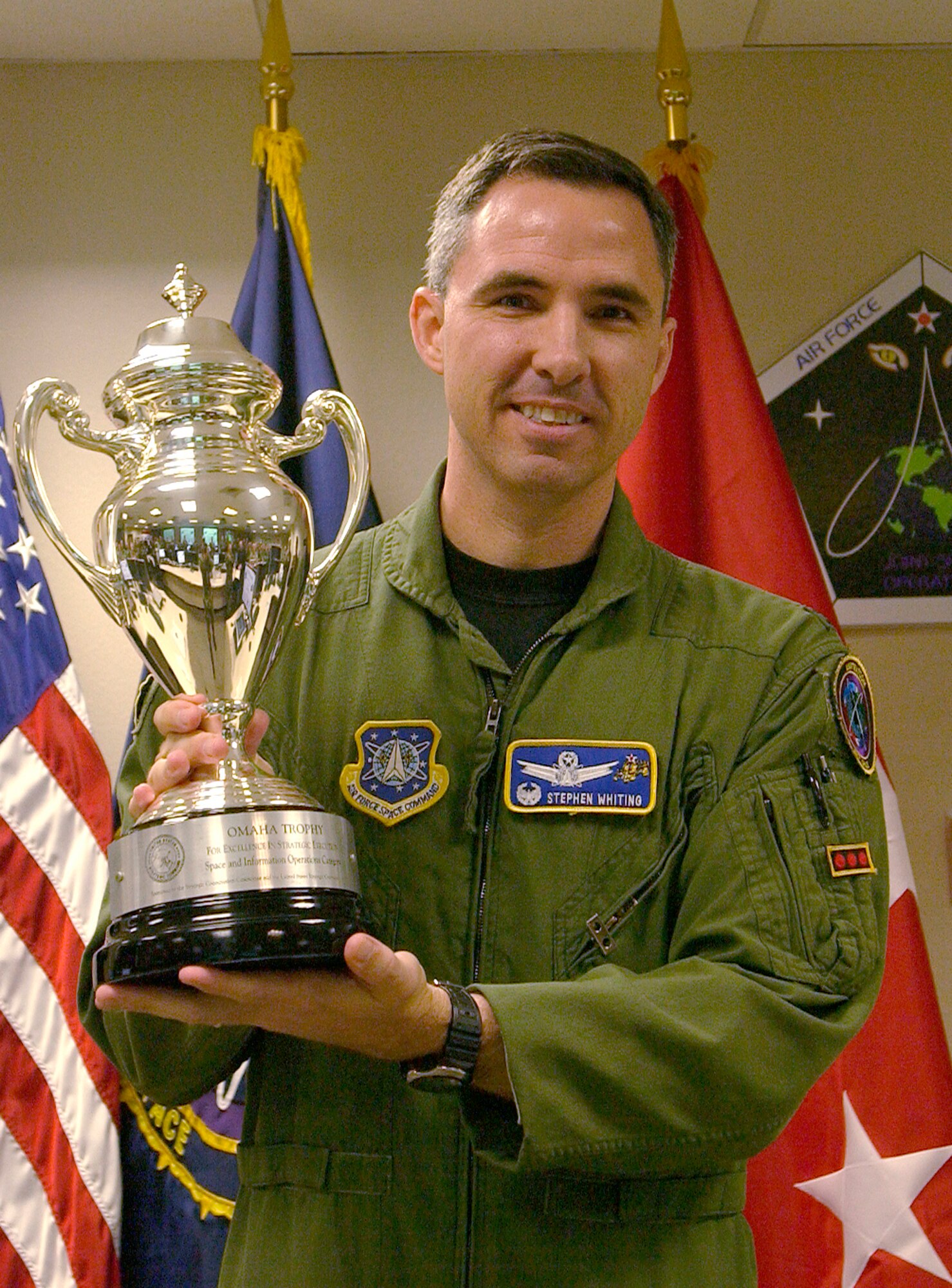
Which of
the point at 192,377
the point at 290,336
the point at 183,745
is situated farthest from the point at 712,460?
the point at 183,745

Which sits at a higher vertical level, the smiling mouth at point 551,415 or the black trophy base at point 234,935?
the smiling mouth at point 551,415

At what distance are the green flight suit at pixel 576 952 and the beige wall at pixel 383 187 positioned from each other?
4.31ft

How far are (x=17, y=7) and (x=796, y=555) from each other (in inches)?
65.9

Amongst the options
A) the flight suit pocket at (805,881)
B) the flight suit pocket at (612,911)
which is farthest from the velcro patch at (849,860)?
the flight suit pocket at (612,911)

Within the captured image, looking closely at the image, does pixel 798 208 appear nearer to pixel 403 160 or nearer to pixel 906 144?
pixel 906 144

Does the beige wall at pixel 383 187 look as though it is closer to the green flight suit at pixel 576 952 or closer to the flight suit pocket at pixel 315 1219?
the green flight suit at pixel 576 952

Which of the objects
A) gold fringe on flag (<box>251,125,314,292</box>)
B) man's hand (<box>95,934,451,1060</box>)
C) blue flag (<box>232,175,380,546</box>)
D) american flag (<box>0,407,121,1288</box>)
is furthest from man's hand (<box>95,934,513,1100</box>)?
gold fringe on flag (<box>251,125,314,292</box>)

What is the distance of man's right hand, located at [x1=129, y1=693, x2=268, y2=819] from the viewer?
3.39ft

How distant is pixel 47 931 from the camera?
2076mm

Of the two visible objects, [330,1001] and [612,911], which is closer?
[330,1001]

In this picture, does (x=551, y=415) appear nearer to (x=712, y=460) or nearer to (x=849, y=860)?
(x=849, y=860)

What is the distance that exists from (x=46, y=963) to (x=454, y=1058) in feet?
4.19

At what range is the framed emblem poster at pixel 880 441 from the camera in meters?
2.50

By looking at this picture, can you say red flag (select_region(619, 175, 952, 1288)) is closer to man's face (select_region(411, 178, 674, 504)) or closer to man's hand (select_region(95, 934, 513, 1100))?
man's face (select_region(411, 178, 674, 504))
